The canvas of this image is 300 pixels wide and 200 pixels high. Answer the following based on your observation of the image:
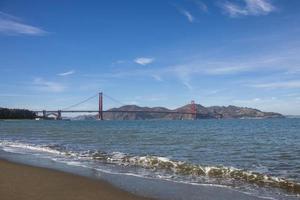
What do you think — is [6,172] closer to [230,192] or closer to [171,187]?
[171,187]

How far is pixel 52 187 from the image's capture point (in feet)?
25.4

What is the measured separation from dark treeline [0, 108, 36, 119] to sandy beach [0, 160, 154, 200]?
524ft

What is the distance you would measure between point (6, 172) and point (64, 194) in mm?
3031

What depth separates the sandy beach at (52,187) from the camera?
22.6 ft

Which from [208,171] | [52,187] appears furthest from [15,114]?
[52,187]

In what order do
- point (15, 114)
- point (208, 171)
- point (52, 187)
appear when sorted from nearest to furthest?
point (52, 187) → point (208, 171) → point (15, 114)

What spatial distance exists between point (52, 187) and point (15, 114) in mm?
163285

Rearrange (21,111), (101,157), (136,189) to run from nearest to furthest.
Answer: (136,189) < (101,157) < (21,111)

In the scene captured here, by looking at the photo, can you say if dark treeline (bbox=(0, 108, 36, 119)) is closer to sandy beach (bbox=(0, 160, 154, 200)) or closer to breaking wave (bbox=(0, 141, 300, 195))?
breaking wave (bbox=(0, 141, 300, 195))

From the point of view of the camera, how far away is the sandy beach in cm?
689

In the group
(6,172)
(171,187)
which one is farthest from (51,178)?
(171,187)

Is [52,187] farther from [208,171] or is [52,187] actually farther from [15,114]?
[15,114]

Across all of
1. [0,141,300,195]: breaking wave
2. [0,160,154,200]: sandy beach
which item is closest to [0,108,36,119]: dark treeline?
[0,141,300,195]: breaking wave

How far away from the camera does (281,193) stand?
8.26 meters
